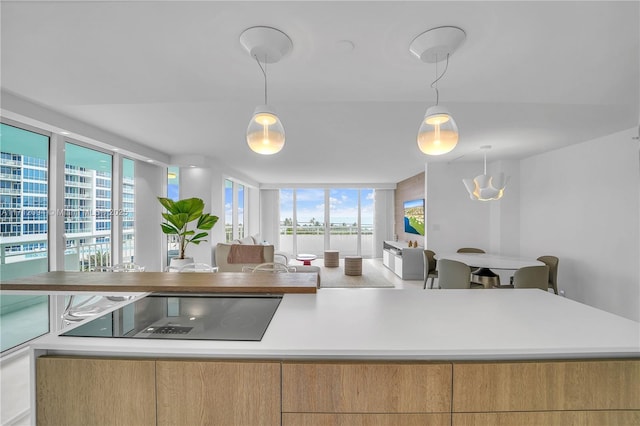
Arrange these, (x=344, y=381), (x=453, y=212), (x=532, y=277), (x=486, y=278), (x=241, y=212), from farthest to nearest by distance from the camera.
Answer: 1. (x=241, y=212)
2. (x=453, y=212)
3. (x=486, y=278)
4. (x=532, y=277)
5. (x=344, y=381)

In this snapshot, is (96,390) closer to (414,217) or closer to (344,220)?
(414,217)

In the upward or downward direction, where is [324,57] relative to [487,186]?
upward

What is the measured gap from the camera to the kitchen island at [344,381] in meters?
1.01

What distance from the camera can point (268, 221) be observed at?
893 cm

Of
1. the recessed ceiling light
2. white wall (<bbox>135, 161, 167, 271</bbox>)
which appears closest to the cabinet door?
white wall (<bbox>135, 161, 167, 271</bbox>)

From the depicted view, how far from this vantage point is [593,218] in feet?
11.8

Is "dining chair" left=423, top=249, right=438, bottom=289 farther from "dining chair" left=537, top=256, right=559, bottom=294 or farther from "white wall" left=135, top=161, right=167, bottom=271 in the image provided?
"white wall" left=135, top=161, right=167, bottom=271

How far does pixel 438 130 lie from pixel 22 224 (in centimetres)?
387

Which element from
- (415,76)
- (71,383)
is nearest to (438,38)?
(415,76)

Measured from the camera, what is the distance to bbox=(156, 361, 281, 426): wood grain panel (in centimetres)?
101

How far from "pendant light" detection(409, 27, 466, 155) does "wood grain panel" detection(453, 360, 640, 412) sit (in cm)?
107

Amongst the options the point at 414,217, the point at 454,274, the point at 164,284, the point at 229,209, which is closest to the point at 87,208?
the point at 164,284

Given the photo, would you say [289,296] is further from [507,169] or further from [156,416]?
[507,169]

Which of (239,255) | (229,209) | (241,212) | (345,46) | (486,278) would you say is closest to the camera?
(345,46)
